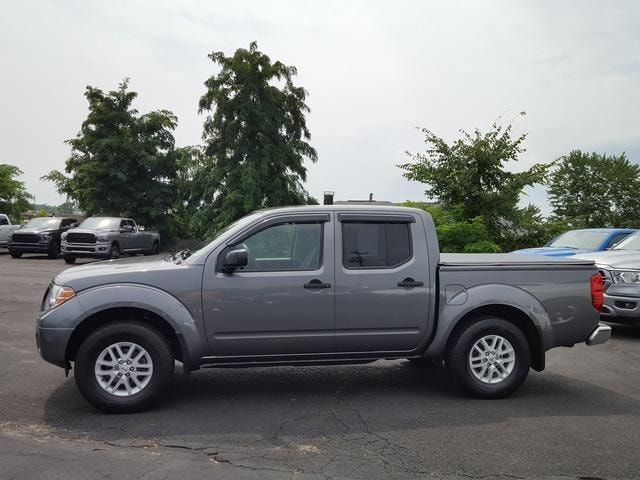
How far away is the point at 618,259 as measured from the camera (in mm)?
9648

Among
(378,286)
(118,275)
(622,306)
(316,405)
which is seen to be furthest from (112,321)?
(622,306)

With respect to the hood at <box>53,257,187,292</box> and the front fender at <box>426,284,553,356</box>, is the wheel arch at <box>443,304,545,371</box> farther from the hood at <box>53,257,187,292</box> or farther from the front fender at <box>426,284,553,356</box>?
the hood at <box>53,257,187,292</box>

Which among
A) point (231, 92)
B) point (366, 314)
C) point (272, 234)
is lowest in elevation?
point (366, 314)

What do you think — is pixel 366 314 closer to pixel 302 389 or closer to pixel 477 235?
pixel 302 389

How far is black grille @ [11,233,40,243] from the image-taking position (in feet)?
84.1

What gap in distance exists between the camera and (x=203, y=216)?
34.3m

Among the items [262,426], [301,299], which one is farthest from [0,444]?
[301,299]

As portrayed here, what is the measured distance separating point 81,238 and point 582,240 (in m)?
17.9

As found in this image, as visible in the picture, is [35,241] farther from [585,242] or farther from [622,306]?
[622,306]

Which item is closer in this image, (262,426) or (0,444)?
(0,444)

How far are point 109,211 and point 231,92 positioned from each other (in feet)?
33.4

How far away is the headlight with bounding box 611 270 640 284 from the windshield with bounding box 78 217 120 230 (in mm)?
20103

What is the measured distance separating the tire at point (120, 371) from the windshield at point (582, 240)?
10.2 m

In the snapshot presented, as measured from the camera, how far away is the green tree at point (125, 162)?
35.5 meters
